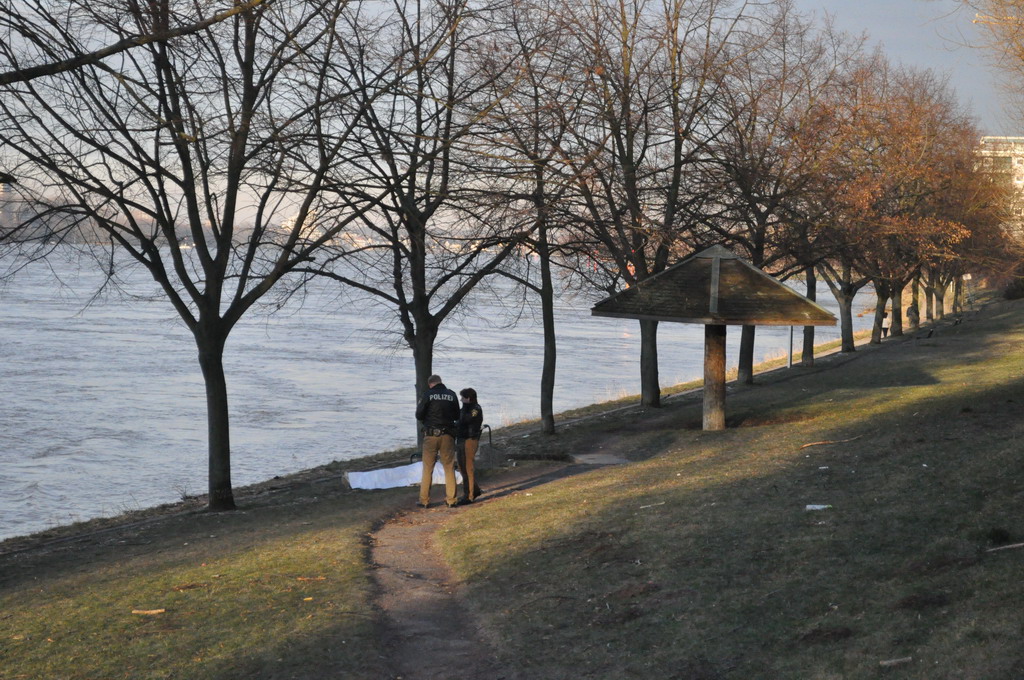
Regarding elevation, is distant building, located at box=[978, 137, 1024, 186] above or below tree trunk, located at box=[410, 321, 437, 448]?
above

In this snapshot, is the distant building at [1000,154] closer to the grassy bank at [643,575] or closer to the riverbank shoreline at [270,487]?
the riverbank shoreline at [270,487]

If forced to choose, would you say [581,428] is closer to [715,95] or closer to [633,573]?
[715,95]

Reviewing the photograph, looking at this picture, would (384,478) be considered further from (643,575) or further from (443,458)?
(643,575)

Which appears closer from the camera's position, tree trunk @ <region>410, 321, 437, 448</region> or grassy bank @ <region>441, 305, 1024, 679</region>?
grassy bank @ <region>441, 305, 1024, 679</region>

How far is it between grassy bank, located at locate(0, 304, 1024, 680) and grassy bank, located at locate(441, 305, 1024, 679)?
27mm

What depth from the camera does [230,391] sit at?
38969 millimetres

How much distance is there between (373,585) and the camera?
31.5ft

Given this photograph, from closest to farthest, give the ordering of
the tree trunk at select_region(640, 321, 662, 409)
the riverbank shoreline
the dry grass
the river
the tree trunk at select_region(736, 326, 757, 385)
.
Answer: the dry grass
the riverbank shoreline
the river
the tree trunk at select_region(640, 321, 662, 409)
the tree trunk at select_region(736, 326, 757, 385)

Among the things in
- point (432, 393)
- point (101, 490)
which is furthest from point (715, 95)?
point (101, 490)

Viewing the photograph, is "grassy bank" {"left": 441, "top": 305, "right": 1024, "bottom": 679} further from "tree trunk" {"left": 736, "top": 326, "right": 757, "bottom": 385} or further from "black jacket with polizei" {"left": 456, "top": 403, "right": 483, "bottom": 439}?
"tree trunk" {"left": 736, "top": 326, "right": 757, "bottom": 385}

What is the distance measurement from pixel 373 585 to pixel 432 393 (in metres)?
4.99

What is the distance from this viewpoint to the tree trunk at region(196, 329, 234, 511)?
15.2m

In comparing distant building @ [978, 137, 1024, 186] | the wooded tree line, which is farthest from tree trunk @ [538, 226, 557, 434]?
distant building @ [978, 137, 1024, 186]

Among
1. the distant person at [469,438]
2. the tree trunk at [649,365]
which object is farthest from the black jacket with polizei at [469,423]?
the tree trunk at [649,365]
